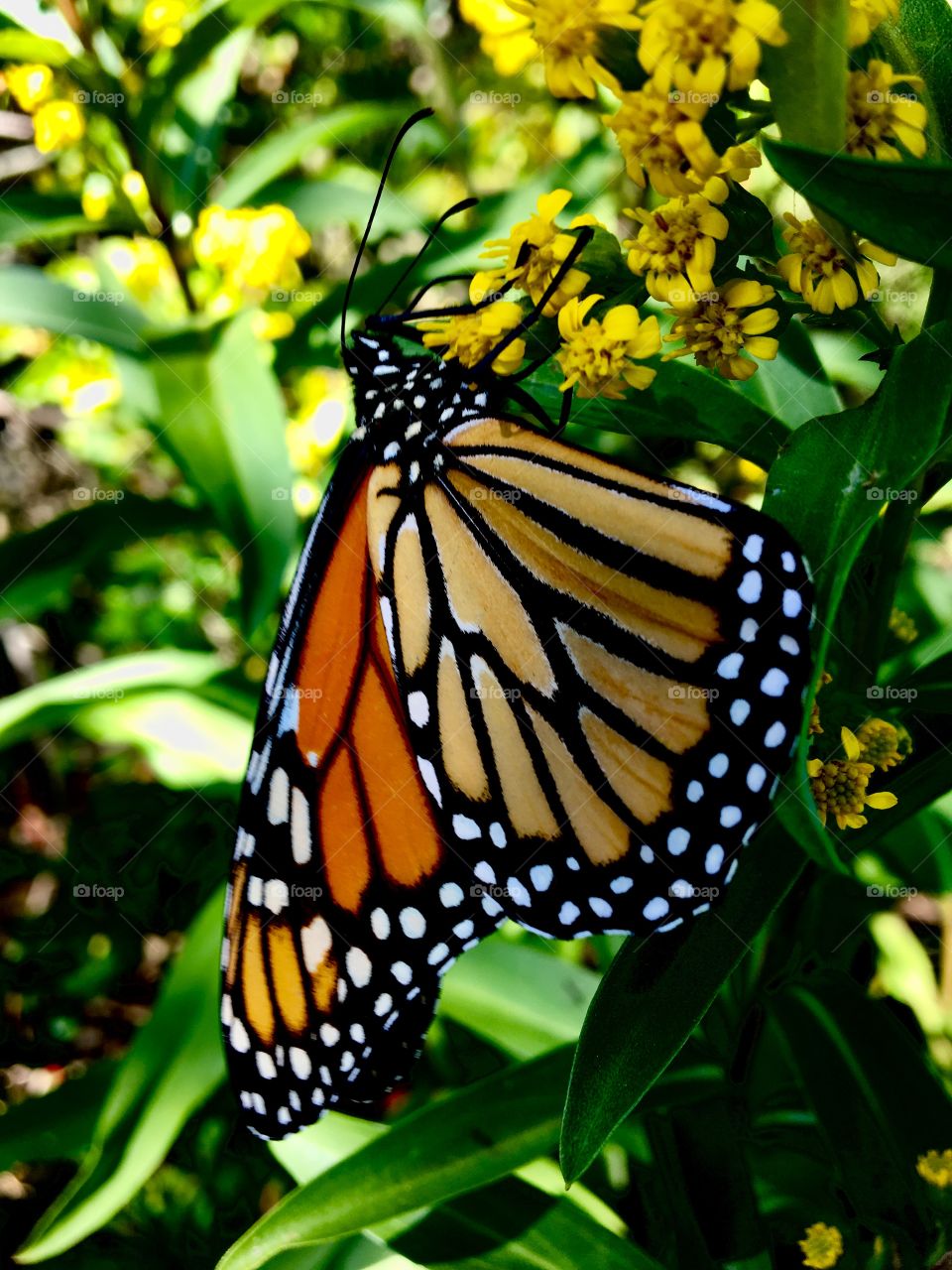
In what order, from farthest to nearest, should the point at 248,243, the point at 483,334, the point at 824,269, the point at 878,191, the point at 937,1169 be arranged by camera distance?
the point at 248,243 → the point at 937,1169 → the point at 483,334 → the point at 824,269 → the point at 878,191

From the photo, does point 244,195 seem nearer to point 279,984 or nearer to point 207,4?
point 207,4

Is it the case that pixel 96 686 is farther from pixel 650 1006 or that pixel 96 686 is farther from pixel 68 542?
pixel 650 1006

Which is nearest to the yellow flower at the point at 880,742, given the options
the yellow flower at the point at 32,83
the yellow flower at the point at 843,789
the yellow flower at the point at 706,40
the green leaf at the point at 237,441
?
the yellow flower at the point at 843,789

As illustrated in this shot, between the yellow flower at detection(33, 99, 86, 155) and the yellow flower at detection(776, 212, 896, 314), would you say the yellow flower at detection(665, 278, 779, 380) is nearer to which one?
the yellow flower at detection(776, 212, 896, 314)

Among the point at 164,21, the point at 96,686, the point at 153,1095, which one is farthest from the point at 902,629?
the point at 164,21

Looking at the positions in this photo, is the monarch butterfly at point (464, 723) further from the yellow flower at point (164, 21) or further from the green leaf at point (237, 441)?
the yellow flower at point (164, 21)

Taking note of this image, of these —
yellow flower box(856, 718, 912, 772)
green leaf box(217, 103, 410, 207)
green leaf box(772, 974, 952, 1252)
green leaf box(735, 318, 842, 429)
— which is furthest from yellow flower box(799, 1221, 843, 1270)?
green leaf box(217, 103, 410, 207)

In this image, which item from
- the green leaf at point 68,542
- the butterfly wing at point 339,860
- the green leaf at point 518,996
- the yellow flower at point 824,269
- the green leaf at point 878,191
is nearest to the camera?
the green leaf at point 878,191

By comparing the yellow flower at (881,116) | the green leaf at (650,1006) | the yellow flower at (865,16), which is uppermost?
the yellow flower at (865,16)
